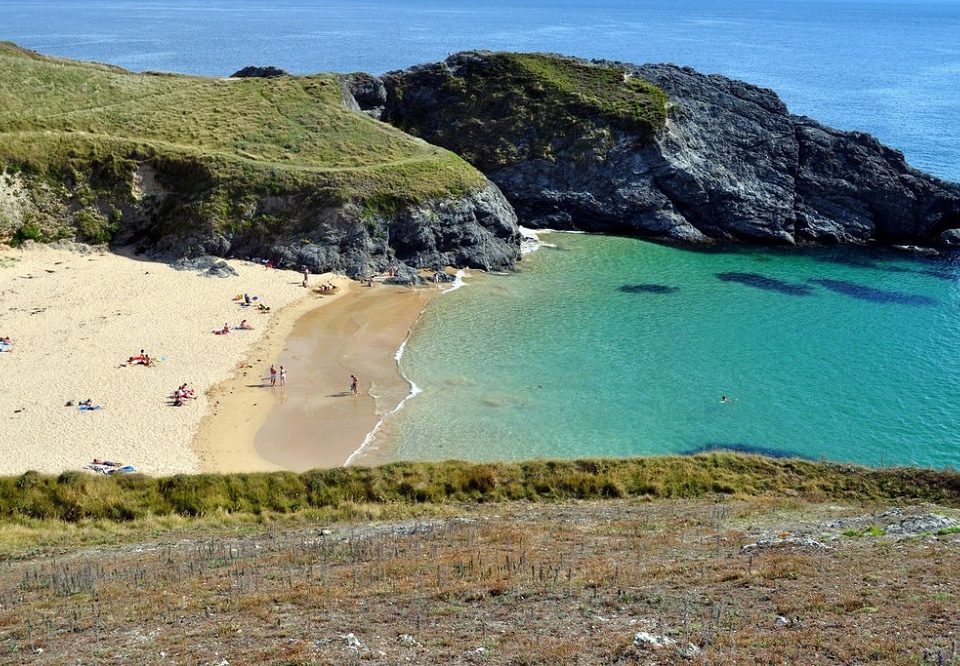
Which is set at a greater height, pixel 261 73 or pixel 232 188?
pixel 261 73

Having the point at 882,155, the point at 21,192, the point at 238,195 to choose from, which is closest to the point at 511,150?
the point at 238,195

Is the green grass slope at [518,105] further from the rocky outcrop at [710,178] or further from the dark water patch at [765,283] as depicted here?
the dark water patch at [765,283]

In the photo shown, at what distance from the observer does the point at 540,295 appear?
5806 centimetres

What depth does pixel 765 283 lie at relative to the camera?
62188 mm

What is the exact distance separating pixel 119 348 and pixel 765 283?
42.7 m

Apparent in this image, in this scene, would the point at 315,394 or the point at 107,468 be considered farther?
the point at 315,394

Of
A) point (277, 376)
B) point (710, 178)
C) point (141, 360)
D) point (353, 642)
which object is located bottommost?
point (277, 376)

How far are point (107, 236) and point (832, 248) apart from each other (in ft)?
183

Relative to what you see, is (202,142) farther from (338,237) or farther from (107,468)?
(107,468)

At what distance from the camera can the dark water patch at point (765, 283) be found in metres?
60.5

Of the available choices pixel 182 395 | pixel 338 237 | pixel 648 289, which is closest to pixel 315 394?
pixel 182 395

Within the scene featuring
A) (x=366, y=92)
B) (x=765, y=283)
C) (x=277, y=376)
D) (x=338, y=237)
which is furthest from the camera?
(x=366, y=92)

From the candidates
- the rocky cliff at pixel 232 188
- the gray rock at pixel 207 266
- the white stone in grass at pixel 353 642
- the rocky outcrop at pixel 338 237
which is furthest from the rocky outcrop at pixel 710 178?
the white stone in grass at pixel 353 642

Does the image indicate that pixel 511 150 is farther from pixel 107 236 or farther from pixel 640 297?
pixel 107 236
